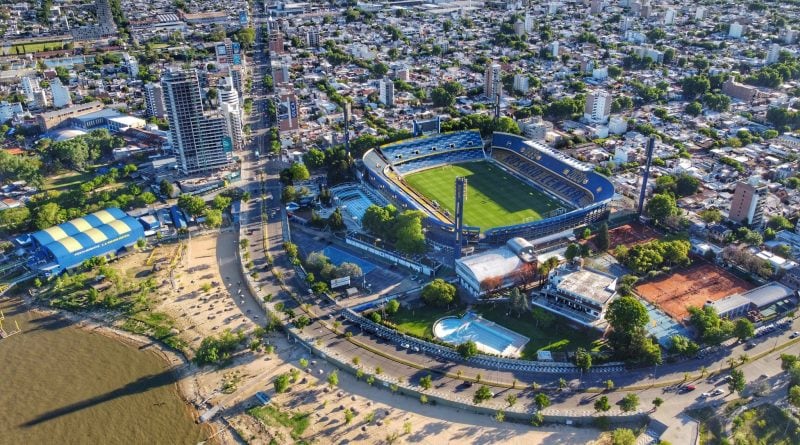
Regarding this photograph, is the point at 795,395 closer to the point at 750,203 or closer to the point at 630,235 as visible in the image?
the point at 630,235

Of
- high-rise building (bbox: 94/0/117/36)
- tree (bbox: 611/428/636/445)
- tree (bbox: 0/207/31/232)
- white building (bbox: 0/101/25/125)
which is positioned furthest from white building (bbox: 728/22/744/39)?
high-rise building (bbox: 94/0/117/36)

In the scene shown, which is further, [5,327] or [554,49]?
[554,49]

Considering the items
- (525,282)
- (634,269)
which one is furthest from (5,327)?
(634,269)

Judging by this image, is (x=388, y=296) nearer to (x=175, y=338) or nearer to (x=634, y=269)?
(x=175, y=338)

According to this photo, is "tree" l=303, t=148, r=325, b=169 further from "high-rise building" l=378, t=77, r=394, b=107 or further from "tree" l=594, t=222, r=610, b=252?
"tree" l=594, t=222, r=610, b=252

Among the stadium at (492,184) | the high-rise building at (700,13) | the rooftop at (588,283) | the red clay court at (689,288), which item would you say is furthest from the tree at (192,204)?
the high-rise building at (700,13)

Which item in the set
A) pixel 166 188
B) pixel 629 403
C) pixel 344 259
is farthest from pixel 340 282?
pixel 166 188
